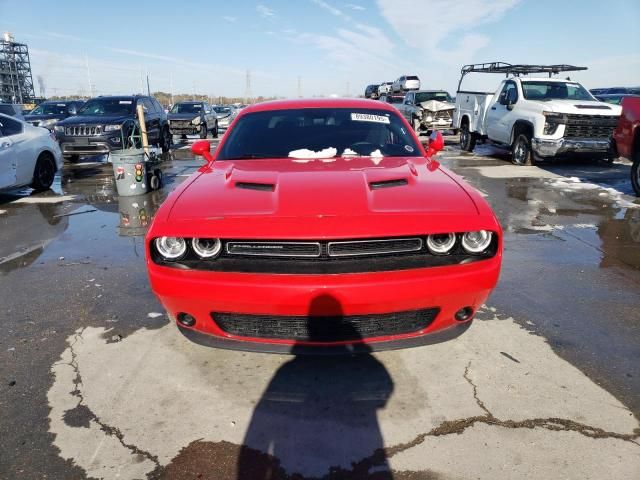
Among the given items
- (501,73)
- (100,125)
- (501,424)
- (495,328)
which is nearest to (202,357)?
(501,424)

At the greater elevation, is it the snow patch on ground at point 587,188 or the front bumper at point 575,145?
the front bumper at point 575,145

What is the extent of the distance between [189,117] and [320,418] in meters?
19.4

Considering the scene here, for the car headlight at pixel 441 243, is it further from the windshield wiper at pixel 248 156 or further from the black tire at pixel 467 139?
the black tire at pixel 467 139

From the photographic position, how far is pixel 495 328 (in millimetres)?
3338

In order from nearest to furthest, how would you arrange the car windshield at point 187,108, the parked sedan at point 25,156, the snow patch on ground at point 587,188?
the snow patch on ground at point 587,188, the parked sedan at point 25,156, the car windshield at point 187,108

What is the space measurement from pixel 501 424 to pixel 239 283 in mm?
1512

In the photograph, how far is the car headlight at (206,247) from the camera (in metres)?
2.45

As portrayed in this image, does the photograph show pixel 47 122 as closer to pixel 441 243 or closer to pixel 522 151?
pixel 522 151

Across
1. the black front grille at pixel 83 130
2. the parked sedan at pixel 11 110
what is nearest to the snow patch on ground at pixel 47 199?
the black front grille at pixel 83 130

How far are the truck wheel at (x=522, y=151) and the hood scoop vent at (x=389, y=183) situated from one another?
9.32 meters

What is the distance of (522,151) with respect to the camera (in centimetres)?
1127

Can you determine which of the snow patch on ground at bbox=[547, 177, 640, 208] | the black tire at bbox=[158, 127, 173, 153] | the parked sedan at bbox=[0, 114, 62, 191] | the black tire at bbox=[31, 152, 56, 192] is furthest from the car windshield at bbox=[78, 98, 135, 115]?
the snow patch on ground at bbox=[547, 177, 640, 208]

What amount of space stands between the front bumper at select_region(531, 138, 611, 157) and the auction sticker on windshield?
7.53 meters

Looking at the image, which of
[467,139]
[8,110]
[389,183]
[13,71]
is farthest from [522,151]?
[13,71]
